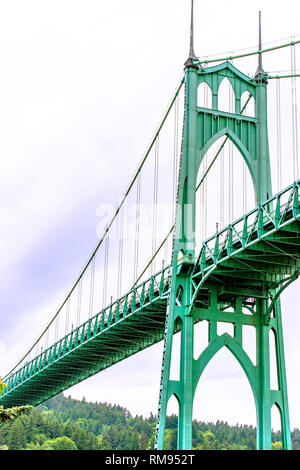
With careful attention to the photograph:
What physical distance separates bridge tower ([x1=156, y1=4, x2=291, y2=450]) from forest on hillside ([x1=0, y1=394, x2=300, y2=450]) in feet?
179

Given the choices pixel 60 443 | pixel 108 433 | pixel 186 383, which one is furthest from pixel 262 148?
pixel 108 433

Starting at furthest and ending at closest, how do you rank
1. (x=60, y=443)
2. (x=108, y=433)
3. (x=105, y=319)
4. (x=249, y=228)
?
(x=108, y=433)
(x=60, y=443)
(x=105, y=319)
(x=249, y=228)

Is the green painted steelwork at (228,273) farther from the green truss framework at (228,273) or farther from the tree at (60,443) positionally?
the tree at (60,443)

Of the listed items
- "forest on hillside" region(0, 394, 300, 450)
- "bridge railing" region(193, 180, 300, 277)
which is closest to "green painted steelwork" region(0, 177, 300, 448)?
"bridge railing" region(193, 180, 300, 277)

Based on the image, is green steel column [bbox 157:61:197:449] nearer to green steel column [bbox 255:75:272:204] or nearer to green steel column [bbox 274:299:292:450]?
green steel column [bbox 255:75:272:204]

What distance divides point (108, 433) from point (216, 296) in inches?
3937

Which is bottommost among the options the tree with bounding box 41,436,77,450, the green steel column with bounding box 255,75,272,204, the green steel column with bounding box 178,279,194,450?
the green steel column with bounding box 178,279,194,450

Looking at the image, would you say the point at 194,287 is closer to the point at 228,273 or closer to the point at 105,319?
the point at 228,273

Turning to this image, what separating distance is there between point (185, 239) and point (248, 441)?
2926 inches

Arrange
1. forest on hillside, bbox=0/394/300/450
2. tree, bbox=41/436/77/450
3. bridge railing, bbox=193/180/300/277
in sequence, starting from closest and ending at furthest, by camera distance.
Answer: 1. bridge railing, bbox=193/180/300/277
2. forest on hillside, bbox=0/394/300/450
3. tree, bbox=41/436/77/450

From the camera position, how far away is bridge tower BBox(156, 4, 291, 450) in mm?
34469

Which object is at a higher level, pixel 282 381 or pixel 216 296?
pixel 216 296

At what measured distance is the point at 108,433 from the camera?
131375mm

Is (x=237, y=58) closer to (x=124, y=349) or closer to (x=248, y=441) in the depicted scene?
(x=124, y=349)
